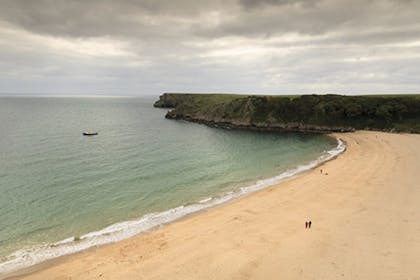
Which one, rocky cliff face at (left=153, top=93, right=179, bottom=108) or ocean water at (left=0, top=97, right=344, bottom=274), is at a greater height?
rocky cliff face at (left=153, top=93, right=179, bottom=108)

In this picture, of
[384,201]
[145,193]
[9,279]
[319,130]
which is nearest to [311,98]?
[319,130]

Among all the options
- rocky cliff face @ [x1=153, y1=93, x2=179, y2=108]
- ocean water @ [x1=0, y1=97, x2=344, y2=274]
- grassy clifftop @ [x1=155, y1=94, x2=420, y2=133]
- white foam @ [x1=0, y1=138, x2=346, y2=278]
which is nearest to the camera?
white foam @ [x1=0, y1=138, x2=346, y2=278]

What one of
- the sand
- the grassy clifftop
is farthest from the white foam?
the grassy clifftop

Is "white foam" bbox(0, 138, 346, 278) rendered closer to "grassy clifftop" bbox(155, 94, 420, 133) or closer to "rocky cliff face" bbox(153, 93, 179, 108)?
"grassy clifftop" bbox(155, 94, 420, 133)

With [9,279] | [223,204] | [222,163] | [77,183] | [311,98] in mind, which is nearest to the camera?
[9,279]

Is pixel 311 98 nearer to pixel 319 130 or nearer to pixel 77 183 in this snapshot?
pixel 319 130

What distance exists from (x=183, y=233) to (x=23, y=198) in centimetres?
1656

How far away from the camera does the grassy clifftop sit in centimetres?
6979

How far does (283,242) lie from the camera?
56.7ft

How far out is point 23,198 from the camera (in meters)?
25.6

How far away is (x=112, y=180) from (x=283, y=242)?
2140 centimetres

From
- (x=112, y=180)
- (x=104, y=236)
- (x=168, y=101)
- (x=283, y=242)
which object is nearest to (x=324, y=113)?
(x=112, y=180)

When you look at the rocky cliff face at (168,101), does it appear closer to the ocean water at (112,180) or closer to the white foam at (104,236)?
the ocean water at (112,180)

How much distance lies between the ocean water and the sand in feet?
8.53
